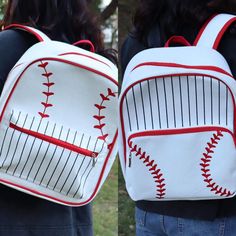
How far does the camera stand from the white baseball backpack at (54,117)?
1457 millimetres

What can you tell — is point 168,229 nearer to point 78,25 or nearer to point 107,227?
point 78,25

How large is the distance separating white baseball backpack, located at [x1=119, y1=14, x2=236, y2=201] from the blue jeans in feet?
0.24

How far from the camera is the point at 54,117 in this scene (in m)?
1.49

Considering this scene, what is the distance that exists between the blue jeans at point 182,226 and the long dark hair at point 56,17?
1.96 ft

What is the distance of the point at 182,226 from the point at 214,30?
53 centimetres

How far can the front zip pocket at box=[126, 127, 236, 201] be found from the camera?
4.42 feet

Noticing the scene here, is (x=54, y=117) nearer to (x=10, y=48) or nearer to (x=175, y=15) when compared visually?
(x=10, y=48)

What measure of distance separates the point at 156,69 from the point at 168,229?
451 millimetres

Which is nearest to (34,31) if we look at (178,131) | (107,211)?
(178,131)

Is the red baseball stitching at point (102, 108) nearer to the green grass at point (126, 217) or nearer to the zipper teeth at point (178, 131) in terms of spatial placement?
the zipper teeth at point (178, 131)

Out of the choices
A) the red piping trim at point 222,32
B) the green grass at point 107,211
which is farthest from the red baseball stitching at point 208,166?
the green grass at point 107,211

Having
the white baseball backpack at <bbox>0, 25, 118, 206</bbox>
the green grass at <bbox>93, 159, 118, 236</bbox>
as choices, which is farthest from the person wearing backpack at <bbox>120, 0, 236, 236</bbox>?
the green grass at <bbox>93, 159, 118, 236</bbox>

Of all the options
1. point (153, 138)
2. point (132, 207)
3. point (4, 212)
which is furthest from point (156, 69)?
point (132, 207)

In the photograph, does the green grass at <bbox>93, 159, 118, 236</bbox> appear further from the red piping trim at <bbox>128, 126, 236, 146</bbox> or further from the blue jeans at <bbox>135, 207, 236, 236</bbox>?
the red piping trim at <bbox>128, 126, 236, 146</bbox>
